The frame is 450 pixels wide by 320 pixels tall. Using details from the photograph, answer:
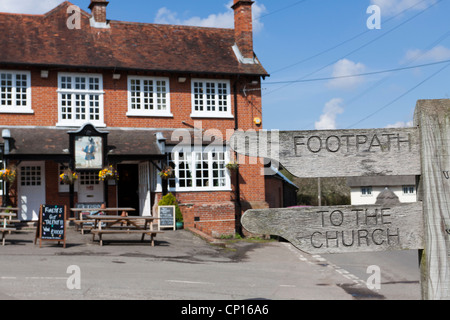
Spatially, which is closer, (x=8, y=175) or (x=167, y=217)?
Result: (x=8, y=175)

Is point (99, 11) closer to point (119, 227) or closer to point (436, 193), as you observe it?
→ point (119, 227)

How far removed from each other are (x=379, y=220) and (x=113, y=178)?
61.6 ft

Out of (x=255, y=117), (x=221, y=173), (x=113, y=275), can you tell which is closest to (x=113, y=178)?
(x=221, y=173)

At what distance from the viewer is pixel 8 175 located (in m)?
19.8

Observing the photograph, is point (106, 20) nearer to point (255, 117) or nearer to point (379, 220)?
point (255, 117)

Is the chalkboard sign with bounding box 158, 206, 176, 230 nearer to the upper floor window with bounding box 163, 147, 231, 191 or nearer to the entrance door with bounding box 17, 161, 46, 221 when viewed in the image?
the upper floor window with bounding box 163, 147, 231, 191

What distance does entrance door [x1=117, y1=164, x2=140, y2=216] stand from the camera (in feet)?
79.7

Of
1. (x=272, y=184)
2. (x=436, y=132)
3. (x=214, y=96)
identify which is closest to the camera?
(x=436, y=132)

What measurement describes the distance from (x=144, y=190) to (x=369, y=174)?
820 inches

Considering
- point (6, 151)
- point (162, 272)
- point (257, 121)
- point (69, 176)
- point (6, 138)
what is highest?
point (257, 121)

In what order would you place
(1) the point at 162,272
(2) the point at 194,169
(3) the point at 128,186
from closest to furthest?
(1) the point at 162,272, (2) the point at 194,169, (3) the point at 128,186

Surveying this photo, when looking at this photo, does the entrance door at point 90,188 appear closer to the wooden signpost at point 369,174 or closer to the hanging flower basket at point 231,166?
the hanging flower basket at point 231,166

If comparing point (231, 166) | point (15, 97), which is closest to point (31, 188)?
point (15, 97)

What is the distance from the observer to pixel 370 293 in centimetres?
1050
